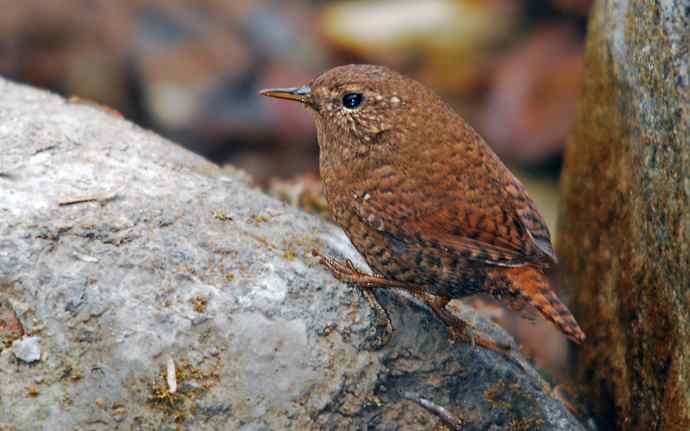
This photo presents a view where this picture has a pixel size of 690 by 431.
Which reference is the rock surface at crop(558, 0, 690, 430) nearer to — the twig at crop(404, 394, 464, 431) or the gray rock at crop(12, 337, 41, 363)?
the twig at crop(404, 394, 464, 431)

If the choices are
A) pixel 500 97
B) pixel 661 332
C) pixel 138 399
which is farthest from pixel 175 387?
pixel 500 97

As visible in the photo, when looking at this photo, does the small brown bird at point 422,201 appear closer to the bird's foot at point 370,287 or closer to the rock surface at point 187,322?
the bird's foot at point 370,287

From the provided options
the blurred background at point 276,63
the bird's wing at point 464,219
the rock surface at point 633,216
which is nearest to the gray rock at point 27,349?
the bird's wing at point 464,219

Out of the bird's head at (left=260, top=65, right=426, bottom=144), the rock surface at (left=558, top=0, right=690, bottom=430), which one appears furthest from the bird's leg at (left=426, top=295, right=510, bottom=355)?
the bird's head at (left=260, top=65, right=426, bottom=144)

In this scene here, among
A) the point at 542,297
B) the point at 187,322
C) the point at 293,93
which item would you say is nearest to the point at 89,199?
the point at 187,322

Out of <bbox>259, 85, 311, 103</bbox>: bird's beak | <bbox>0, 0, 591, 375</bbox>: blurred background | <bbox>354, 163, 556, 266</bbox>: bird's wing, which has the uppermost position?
<bbox>259, 85, 311, 103</bbox>: bird's beak
